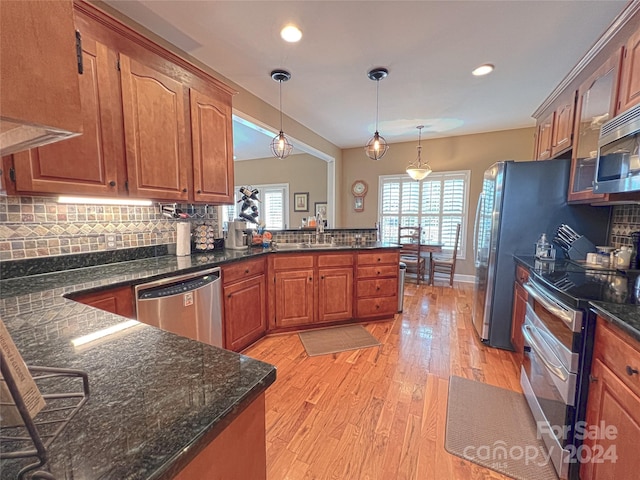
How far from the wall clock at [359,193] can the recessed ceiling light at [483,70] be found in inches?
122

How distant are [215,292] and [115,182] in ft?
3.21

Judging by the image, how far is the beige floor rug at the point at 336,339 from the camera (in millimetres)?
2553

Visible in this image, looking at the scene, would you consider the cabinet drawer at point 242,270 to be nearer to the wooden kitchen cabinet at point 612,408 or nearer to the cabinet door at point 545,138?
the wooden kitchen cabinet at point 612,408

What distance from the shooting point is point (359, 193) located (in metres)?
Answer: 5.80

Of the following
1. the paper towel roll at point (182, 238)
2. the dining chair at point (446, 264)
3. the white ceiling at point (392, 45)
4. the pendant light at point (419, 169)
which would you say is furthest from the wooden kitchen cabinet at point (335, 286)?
the dining chair at point (446, 264)

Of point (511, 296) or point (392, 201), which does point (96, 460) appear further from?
point (392, 201)

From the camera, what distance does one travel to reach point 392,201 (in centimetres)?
558

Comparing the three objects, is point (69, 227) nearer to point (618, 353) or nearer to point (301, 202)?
point (618, 353)

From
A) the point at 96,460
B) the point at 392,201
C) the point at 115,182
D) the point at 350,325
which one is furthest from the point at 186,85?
the point at 392,201

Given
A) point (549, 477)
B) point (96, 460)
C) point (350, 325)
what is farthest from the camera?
point (350, 325)

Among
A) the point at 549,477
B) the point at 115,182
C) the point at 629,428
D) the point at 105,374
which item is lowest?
the point at 549,477

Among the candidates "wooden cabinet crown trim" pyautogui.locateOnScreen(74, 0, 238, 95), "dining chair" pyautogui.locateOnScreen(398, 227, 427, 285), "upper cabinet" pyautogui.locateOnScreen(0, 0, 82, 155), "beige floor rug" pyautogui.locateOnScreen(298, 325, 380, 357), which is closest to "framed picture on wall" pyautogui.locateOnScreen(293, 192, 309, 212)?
"dining chair" pyautogui.locateOnScreen(398, 227, 427, 285)

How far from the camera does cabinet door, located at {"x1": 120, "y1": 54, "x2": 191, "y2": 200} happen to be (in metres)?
1.83

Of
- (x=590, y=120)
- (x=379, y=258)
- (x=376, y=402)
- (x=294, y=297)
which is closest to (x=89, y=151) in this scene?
(x=294, y=297)
